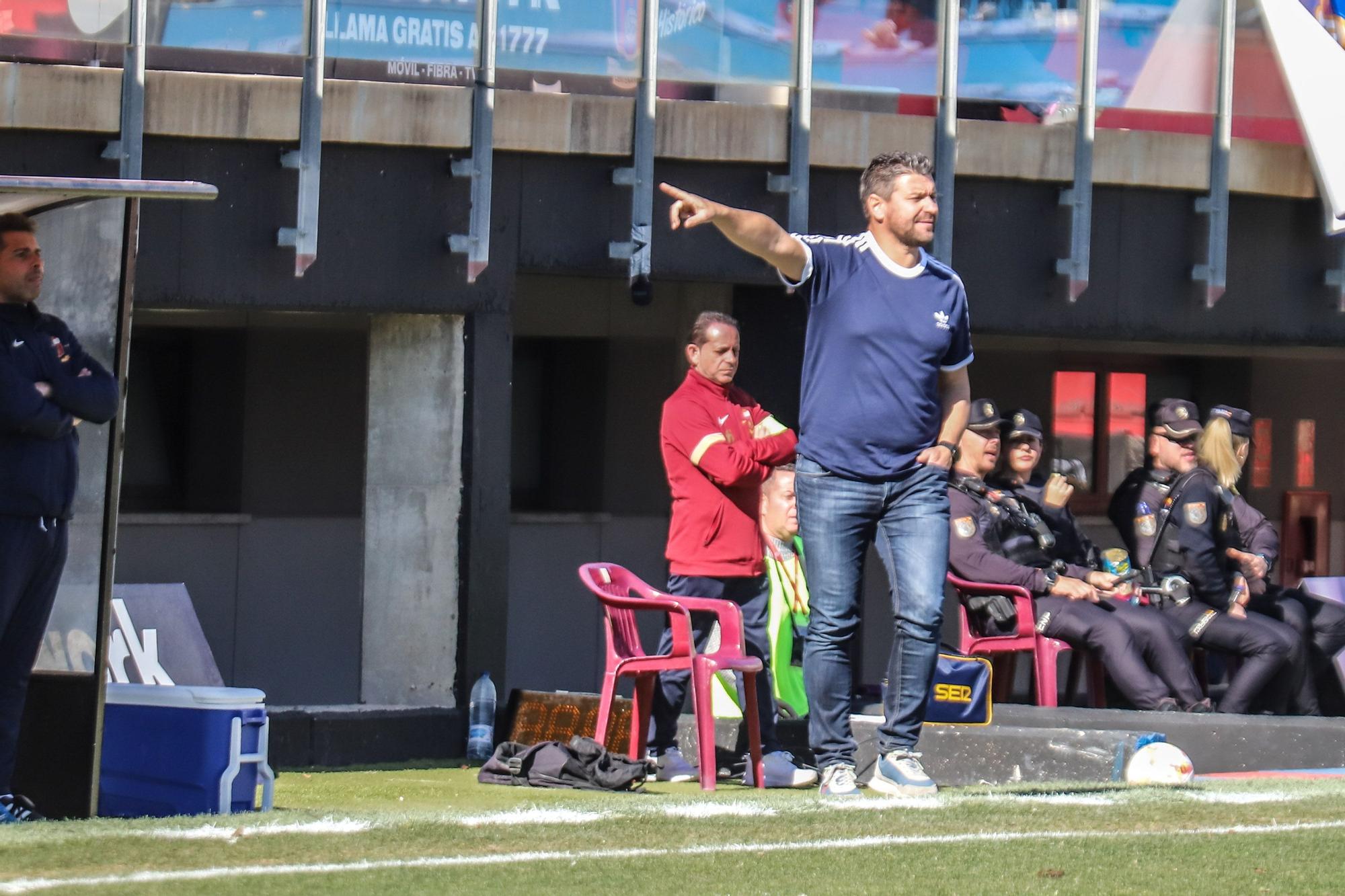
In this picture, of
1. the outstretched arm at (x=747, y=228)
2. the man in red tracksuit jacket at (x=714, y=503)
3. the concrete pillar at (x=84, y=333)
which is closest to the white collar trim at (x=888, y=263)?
the outstretched arm at (x=747, y=228)

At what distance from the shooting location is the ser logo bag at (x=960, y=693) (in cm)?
815

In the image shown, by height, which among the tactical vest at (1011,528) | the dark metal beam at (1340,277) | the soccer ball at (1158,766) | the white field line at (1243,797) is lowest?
the soccer ball at (1158,766)

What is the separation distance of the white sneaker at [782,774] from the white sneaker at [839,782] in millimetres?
1646

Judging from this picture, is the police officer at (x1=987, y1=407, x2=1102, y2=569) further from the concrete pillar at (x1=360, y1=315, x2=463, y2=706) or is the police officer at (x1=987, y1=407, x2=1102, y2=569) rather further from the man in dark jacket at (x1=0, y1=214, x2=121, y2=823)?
the man in dark jacket at (x1=0, y1=214, x2=121, y2=823)

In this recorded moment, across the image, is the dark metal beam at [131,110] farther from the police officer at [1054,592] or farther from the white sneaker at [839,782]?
the white sneaker at [839,782]

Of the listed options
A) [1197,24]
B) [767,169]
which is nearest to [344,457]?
[767,169]

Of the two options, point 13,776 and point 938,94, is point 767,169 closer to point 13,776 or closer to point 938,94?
point 938,94

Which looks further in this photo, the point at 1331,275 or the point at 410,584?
the point at 1331,275

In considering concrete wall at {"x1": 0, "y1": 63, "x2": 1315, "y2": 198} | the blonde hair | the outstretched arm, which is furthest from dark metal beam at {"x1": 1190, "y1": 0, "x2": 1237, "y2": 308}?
the outstretched arm

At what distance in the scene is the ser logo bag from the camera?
8148 millimetres

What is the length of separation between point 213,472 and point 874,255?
659cm

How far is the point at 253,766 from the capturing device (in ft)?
20.7

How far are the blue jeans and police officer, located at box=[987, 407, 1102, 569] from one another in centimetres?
344

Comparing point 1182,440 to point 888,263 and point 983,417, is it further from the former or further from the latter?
point 888,263
